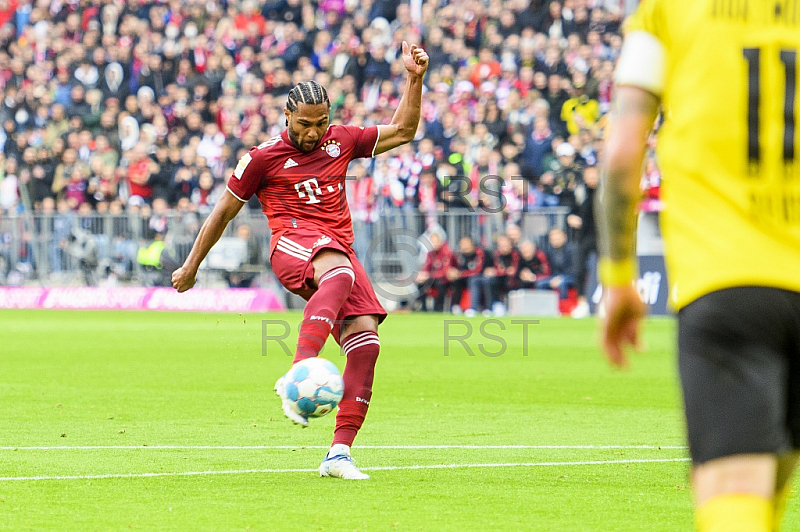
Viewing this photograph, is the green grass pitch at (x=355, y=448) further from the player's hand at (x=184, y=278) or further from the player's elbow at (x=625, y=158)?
the player's elbow at (x=625, y=158)

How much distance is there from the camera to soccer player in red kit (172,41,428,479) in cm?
746

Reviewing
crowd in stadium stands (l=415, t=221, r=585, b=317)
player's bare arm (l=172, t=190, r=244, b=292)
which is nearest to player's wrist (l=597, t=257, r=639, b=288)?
player's bare arm (l=172, t=190, r=244, b=292)

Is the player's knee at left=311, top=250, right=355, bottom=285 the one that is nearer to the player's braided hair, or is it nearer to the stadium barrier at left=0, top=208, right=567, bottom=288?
the player's braided hair

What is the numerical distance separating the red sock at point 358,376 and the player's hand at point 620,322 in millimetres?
4203

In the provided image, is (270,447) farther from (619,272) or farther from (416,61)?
(619,272)

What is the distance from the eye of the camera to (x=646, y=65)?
3.36 m

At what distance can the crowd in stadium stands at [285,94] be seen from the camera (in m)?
24.7

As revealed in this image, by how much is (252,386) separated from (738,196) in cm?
1040

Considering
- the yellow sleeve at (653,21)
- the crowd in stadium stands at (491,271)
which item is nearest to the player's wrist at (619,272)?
the yellow sleeve at (653,21)

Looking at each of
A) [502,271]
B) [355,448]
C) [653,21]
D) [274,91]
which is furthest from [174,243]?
[653,21]

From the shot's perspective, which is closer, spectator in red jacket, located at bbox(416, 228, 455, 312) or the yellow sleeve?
the yellow sleeve

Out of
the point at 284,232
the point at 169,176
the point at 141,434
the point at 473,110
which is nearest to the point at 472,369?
the point at 141,434

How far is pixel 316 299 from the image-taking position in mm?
7266

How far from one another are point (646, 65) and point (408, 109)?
476 cm
